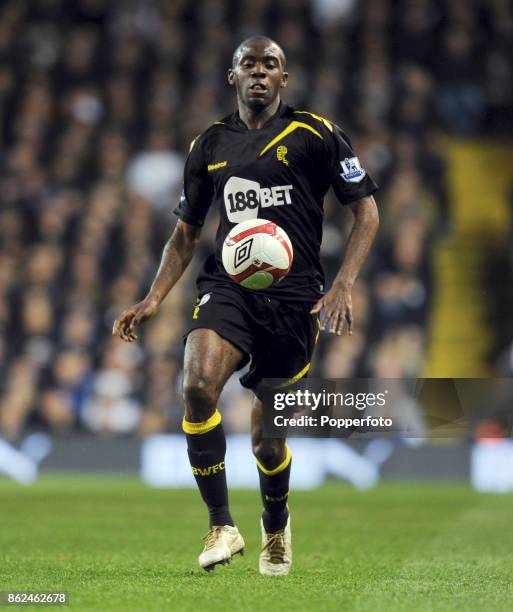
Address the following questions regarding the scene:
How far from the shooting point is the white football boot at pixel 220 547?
5707 millimetres

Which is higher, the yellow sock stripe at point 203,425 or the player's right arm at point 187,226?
the player's right arm at point 187,226

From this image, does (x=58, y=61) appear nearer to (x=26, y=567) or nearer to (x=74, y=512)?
(x=74, y=512)

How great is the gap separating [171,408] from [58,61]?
236 inches

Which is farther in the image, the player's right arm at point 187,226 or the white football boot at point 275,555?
the player's right arm at point 187,226

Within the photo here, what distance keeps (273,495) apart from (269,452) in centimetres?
24

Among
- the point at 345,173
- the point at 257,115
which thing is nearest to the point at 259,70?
the point at 257,115

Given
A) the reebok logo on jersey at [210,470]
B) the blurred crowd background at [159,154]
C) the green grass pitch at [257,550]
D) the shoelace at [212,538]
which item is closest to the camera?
the green grass pitch at [257,550]

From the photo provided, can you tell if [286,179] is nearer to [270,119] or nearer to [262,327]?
[270,119]

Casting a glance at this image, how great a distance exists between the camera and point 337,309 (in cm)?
567

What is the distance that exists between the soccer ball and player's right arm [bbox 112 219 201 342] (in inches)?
14.5

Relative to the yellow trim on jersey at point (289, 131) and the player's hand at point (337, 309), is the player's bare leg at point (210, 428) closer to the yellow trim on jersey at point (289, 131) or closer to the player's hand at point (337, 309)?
the player's hand at point (337, 309)

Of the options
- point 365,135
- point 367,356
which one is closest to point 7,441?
point 367,356

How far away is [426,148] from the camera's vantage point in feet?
52.2

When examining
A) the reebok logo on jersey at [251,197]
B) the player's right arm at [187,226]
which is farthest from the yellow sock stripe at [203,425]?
the reebok logo on jersey at [251,197]
